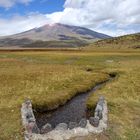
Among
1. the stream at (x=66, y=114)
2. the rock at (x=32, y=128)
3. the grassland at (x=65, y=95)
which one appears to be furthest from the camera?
the stream at (x=66, y=114)

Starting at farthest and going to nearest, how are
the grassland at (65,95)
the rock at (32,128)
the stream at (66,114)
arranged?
the stream at (66,114) → the grassland at (65,95) → the rock at (32,128)

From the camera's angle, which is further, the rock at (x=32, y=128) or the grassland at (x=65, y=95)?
the grassland at (x=65, y=95)

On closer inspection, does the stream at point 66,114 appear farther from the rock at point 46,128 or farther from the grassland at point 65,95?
the rock at point 46,128

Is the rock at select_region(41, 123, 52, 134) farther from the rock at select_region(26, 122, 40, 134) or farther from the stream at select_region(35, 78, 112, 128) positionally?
the stream at select_region(35, 78, 112, 128)

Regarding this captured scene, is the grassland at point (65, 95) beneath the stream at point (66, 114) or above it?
above

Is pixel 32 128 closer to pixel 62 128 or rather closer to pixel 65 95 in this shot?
pixel 62 128

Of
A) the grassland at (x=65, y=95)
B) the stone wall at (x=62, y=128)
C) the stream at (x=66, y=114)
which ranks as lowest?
the stream at (x=66, y=114)

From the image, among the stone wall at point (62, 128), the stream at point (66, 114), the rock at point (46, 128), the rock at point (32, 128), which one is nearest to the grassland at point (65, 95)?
the stone wall at point (62, 128)

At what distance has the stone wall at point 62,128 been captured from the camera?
21564 millimetres

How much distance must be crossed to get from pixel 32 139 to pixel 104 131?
7.10 m

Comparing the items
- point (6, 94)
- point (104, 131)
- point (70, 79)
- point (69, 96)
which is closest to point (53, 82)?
point (70, 79)

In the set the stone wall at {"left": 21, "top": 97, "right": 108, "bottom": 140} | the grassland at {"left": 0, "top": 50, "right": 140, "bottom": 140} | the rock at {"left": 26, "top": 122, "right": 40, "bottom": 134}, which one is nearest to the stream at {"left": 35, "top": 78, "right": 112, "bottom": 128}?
the grassland at {"left": 0, "top": 50, "right": 140, "bottom": 140}

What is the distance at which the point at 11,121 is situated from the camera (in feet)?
88.0

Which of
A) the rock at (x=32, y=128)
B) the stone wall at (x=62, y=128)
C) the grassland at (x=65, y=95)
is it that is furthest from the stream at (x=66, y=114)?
the rock at (x=32, y=128)
